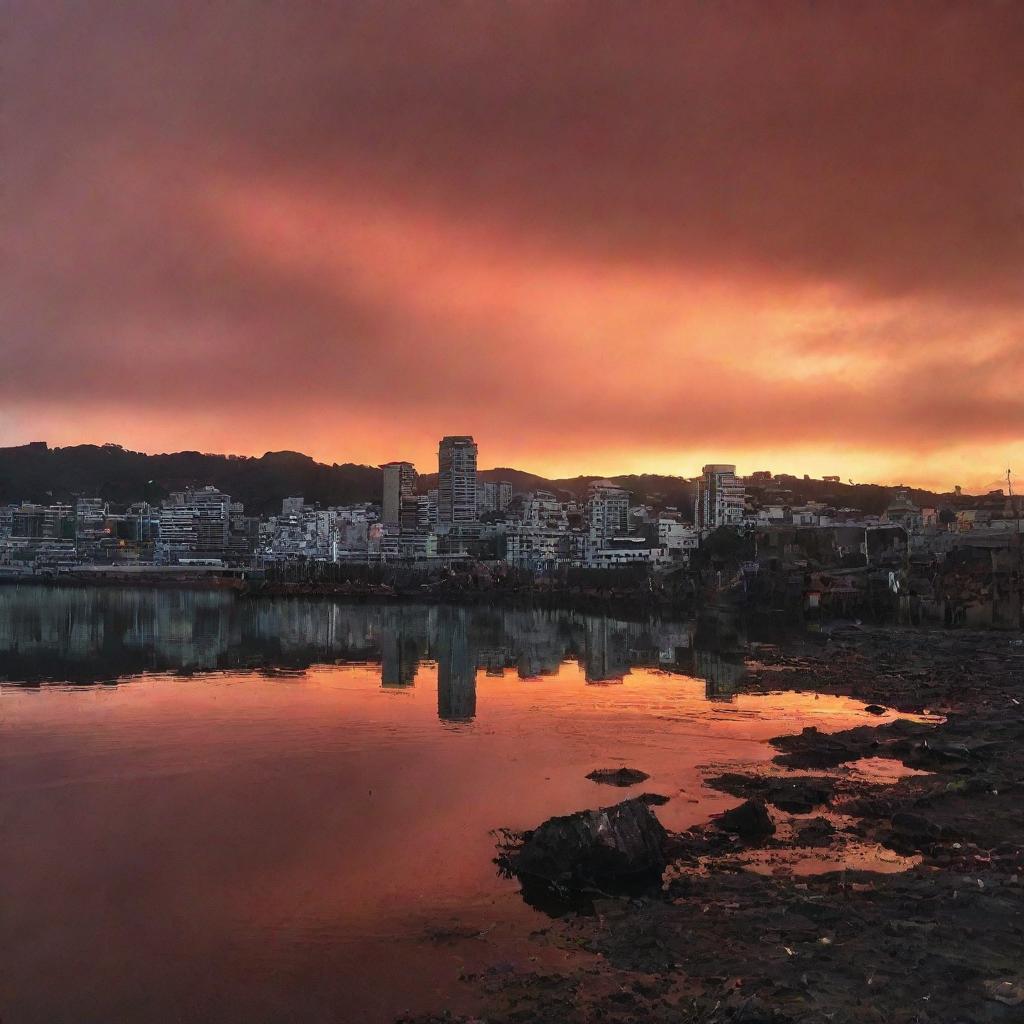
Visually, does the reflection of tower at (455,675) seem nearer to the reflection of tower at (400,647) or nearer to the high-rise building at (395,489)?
the reflection of tower at (400,647)

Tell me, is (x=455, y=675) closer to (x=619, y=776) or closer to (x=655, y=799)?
(x=619, y=776)

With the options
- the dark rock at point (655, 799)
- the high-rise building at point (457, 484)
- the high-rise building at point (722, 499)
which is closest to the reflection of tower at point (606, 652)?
the dark rock at point (655, 799)

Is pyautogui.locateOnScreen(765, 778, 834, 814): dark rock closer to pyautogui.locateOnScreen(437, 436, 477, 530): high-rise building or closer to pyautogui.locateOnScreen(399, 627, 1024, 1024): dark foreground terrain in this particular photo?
pyautogui.locateOnScreen(399, 627, 1024, 1024): dark foreground terrain

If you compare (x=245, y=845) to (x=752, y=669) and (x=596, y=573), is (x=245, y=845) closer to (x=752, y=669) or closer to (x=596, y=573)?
(x=752, y=669)

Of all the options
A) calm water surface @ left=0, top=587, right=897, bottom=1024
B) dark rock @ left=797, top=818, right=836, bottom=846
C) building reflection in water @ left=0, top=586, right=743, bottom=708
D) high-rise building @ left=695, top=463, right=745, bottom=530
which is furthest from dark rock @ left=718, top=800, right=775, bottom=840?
high-rise building @ left=695, top=463, right=745, bottom=530

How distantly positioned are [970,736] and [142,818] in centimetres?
1546

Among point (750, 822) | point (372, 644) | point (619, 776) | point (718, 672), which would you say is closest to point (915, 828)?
point (750, 822)

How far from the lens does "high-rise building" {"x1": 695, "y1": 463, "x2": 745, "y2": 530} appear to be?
116625mm

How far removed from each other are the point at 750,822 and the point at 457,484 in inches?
5582

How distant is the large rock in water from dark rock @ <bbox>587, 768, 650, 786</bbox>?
13.0ft

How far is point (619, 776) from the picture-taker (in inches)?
578

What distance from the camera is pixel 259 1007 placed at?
24.3 feet

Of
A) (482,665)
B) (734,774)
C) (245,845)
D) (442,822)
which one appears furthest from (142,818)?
(482,665)

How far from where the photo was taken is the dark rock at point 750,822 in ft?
37.1
